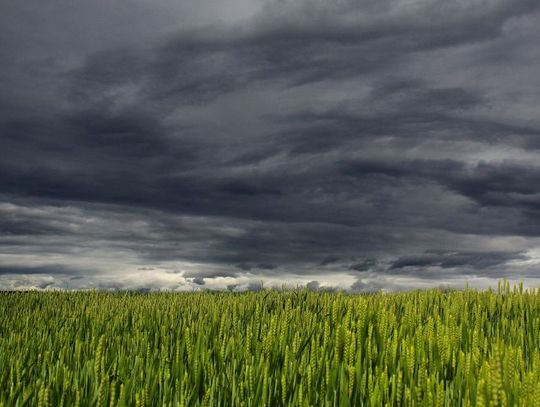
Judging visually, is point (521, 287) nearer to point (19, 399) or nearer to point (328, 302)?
point (328, 302)

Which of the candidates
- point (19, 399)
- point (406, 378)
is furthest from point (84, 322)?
point (406, 378)

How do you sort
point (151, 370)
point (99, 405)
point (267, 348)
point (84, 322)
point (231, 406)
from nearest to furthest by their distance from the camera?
1. point (99, 405)
2. point (231, 406)
3. point (151, 370)
4. point (267, 348)
5. point (84, 322)

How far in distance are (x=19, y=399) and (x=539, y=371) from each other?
14.3 feet

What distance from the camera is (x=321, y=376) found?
Answer: 5.05 m

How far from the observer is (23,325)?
1123cm

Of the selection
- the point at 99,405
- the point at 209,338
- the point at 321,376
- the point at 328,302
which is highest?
the point at 328,302

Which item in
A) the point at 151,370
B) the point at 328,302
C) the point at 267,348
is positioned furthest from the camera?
the point at 328,302

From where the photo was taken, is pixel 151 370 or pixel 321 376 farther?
pixel 151 370

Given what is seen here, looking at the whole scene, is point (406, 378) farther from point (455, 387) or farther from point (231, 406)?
point (231, 406)

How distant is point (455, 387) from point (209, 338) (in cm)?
398

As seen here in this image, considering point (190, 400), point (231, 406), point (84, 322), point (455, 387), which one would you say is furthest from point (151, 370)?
point (84, 322)

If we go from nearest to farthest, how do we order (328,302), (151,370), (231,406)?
(231,406), (151,370), (328,302)

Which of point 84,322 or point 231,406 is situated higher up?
point 84,322

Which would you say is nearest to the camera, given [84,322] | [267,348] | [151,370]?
[151,370]
